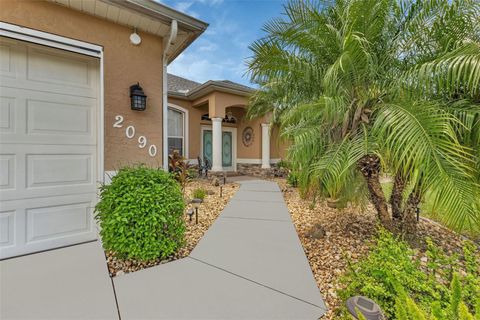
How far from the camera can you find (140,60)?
343cm

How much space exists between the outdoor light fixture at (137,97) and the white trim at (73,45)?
377mm

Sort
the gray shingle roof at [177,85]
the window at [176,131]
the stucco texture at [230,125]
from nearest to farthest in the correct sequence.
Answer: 1. the stucco texture at [230,125]
2. the window at [176,131]
3. the gray shingle roof at [177,85]

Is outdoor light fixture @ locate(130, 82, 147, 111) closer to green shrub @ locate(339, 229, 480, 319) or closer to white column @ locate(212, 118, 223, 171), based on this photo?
green shrub @ locate(339, 229, 480, 319)

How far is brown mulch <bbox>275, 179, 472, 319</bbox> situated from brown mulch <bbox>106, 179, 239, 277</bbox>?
1.73m

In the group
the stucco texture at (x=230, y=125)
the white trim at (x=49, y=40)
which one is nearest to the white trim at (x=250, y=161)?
the stucco texture at (x=230, y=125)

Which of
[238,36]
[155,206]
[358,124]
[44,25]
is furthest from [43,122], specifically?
[238,36]

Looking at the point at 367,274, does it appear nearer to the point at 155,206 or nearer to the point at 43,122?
the point at 155,206

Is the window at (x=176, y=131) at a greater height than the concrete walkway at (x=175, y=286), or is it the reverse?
the window at (x=176, y=131)

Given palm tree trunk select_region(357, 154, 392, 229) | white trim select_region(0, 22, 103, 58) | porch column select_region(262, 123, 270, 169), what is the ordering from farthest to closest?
porch column select_region(262, 123, 270, 169)
palm tree trunk select_region(357, 154, 392, 229)
white trim select_region(0, 22, 103, 58)

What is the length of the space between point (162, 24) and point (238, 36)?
5957 millimetres

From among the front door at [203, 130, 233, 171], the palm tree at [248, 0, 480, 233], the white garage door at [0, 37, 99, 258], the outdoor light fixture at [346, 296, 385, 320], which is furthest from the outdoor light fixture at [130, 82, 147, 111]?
the front door at [203, 130, 233, 171]

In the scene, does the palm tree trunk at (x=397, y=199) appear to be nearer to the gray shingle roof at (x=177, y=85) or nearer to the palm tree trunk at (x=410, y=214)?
the palm tree trunk at (x=410, y=214)

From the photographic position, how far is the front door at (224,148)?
35.7 feet

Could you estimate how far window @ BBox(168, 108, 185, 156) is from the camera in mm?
9656
